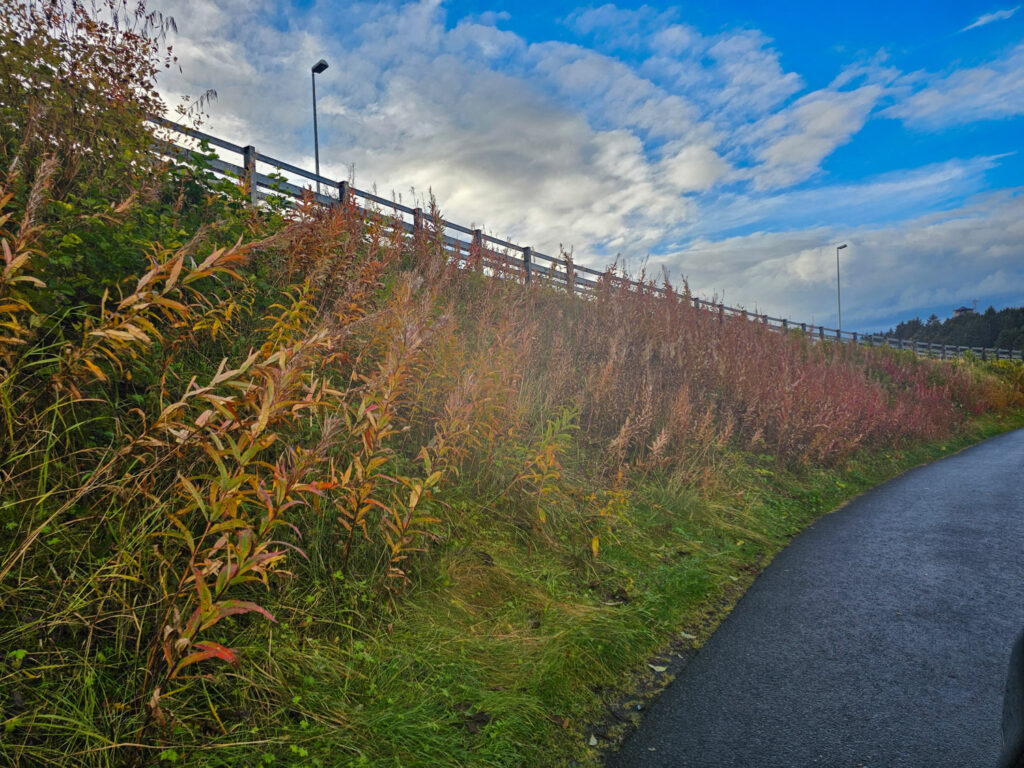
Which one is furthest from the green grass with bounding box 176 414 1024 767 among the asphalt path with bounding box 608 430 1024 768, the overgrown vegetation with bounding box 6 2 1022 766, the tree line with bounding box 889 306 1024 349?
the tree line with bounding box 889 306 1024 349

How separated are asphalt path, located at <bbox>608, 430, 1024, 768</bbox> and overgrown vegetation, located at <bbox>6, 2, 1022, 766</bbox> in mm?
411

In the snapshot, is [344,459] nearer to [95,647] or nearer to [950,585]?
[95,647]

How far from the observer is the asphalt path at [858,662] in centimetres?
279

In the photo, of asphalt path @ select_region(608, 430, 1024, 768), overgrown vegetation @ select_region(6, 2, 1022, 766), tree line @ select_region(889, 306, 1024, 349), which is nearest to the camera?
overgrown vegetation @ select_region(6, 2, 1022, 766)

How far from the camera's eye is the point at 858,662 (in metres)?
3.58

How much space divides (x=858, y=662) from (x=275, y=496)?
3.64 m

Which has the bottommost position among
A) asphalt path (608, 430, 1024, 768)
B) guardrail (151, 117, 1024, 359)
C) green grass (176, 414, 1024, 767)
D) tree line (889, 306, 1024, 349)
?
asphalt path (608, 430, 1024, 768)

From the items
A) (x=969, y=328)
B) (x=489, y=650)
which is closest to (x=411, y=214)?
(x=489, y=650)

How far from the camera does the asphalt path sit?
2.79 meters

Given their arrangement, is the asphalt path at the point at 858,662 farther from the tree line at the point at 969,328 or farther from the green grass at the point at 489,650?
the tree line at the point at 969,328

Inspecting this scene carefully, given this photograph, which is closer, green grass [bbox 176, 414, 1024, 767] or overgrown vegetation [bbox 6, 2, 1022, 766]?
overgrown vegetation [bbox 6, 2, 1022, 766]

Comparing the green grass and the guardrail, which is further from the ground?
the guardrail

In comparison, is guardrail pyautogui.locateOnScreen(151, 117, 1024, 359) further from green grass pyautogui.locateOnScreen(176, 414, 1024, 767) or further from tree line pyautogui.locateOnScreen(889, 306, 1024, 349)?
tree line pyautogui.locateOnScreen(889, 306, 1024, 349)

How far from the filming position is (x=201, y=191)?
17.8 ft
